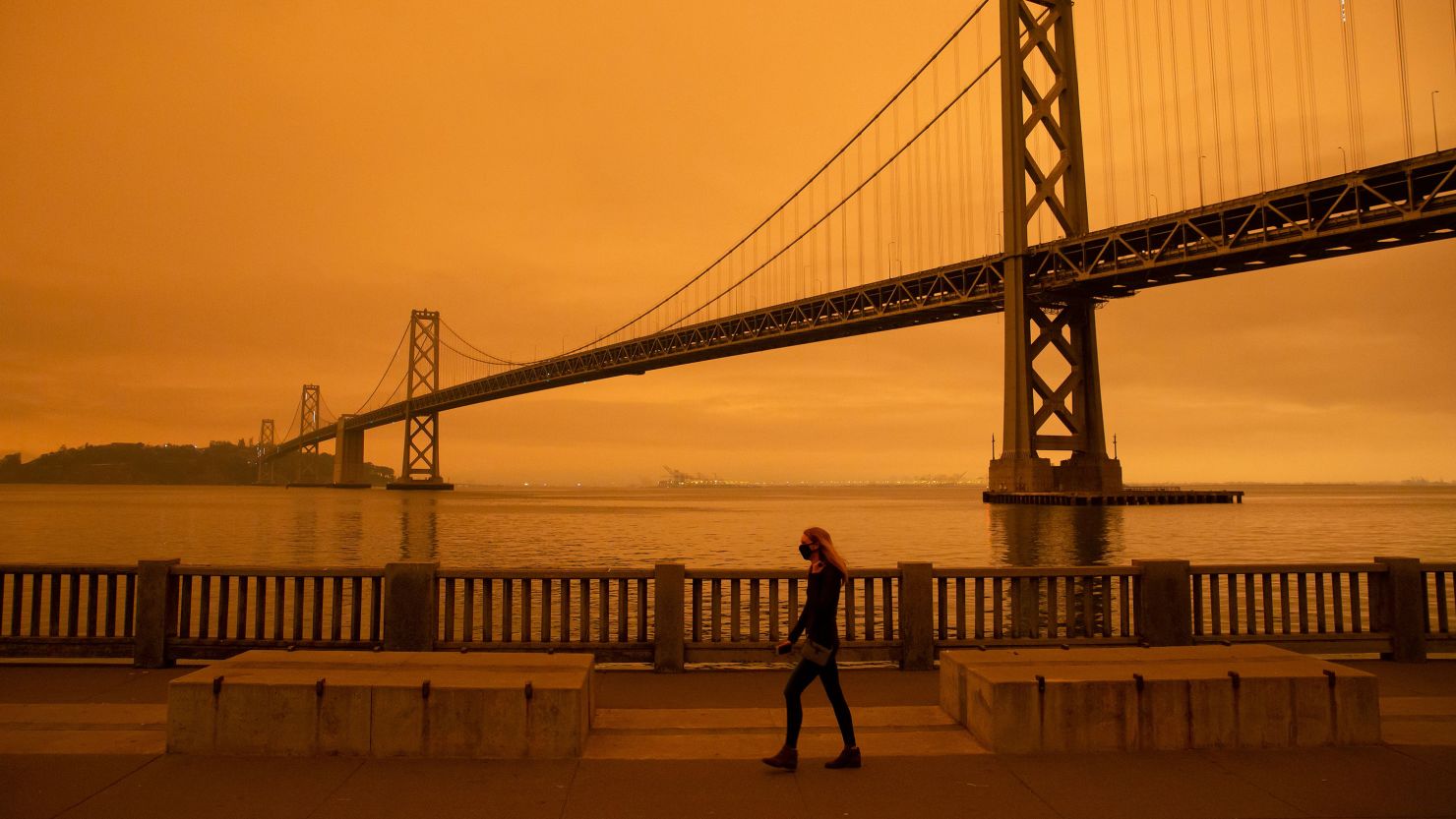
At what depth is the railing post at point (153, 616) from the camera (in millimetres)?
8609

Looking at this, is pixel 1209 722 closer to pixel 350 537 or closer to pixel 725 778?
pixel 725 778

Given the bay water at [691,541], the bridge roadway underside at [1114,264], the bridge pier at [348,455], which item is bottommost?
the bay water at [691,541]

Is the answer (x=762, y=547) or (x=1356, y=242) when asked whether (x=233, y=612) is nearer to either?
(x=762, y=547)

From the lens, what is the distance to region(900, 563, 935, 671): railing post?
8664 millimetres

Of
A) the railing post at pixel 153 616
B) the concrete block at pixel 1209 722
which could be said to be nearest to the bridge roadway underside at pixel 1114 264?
the concrete block at pixel 1209 722

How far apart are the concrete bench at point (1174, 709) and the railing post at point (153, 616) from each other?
6.90 m

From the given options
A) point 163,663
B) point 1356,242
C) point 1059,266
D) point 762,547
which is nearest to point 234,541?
point 762,547

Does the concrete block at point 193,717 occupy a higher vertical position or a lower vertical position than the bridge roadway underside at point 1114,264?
lower

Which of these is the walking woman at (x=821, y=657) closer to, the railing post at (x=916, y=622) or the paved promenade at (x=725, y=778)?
the paved promenade at (x=725, y=778)

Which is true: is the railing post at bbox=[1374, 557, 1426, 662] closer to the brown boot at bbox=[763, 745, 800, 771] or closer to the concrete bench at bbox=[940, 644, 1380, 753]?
the concrete bench at bbox=[940, 644, 1380, 753]

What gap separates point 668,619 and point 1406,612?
6.59 metres

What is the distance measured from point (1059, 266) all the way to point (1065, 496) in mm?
17002

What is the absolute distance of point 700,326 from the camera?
289 feet

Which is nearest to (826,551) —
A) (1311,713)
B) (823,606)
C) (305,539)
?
(823,606)
